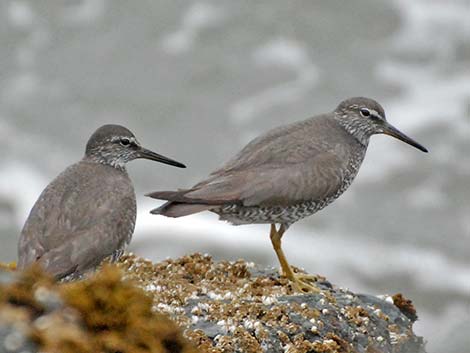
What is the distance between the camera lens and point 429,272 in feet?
46.0

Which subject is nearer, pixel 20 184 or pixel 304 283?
pixel 304 283

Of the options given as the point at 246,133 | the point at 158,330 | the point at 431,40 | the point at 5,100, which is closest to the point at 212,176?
the point at 158,330

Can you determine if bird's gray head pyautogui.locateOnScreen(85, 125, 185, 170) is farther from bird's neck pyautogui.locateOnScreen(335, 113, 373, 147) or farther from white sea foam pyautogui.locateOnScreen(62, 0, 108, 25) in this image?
white sea foam pyautogui.locateOnScreen(62, 0, 108, 25)

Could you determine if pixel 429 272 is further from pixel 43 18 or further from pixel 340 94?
pixel 43 18

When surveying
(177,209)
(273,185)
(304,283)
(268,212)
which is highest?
(273,185)

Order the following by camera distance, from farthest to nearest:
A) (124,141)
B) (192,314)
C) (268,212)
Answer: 1. (124,141)
2. (268,212)
3. (192,314)

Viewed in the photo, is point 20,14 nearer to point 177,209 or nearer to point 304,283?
point 177,209

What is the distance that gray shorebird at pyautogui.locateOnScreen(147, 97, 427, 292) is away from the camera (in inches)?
314

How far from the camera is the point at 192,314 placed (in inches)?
247

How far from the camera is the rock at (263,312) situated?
6039mm

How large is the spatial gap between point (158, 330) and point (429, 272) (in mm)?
9906

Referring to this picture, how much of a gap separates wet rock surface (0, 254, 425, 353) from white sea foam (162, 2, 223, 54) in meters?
11.4

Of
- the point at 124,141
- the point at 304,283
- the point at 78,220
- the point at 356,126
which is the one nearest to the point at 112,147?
the point at 124,141

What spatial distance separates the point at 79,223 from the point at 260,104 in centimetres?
1079
